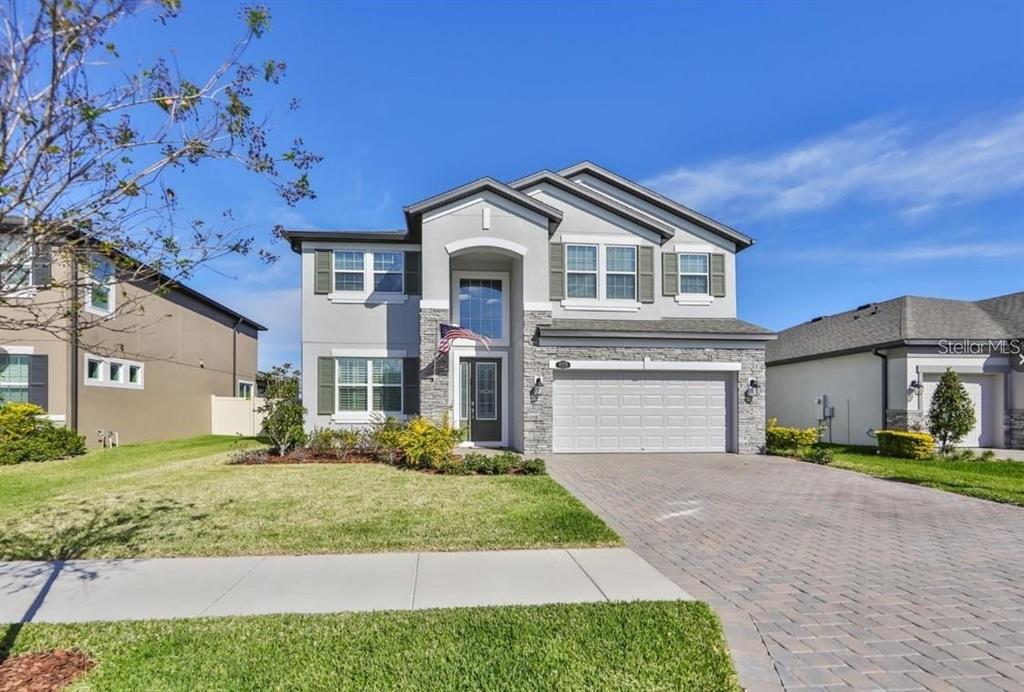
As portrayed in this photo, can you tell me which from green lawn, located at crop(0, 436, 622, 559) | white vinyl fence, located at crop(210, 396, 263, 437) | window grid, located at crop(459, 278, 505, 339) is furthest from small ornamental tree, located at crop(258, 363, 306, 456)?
white vinyl fence, located at crop(210, 396, 263, 437)

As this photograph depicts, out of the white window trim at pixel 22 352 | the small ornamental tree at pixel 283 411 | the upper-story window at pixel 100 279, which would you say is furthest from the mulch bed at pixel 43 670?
the white window trim at pixel 22 352

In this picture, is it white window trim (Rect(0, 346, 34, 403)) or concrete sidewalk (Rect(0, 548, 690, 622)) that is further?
white window trim (Rect(0, 346, 34, 403))

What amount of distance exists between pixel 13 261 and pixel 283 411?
11.6 meters

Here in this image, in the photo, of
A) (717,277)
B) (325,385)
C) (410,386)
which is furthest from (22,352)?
(717,277)

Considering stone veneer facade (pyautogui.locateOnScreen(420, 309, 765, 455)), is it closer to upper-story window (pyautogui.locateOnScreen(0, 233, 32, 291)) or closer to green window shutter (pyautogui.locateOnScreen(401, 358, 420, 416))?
green window shutter (pyautogui.locateOnScreen(401, 358, 420, 416))

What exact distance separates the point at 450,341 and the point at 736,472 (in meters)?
7.82

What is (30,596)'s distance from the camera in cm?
499

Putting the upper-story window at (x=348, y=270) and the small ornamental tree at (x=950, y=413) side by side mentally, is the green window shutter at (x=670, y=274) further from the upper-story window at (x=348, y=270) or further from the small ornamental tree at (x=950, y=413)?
the upper-story window at (x=348, y=270)

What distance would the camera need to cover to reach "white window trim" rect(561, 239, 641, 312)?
1642 centimetres

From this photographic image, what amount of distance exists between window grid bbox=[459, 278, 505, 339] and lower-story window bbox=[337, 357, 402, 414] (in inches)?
102

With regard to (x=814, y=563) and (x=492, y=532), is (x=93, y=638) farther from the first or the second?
(x=814, y=563)

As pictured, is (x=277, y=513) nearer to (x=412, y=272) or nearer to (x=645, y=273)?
(x=412, y=272)

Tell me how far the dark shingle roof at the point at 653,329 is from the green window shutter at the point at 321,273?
676cm

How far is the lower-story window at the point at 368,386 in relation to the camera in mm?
16359
